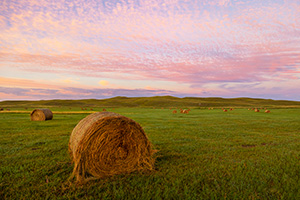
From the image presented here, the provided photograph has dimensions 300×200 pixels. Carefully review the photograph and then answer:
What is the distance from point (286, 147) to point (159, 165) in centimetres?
741

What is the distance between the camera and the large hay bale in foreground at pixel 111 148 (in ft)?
20.2

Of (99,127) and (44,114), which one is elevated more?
(99,127)

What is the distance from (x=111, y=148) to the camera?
661 cm

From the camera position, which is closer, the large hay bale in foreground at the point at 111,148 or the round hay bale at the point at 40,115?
the large hay bale in foreground at the point at 111,148

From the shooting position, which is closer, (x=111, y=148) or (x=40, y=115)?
(x=111, y=148)

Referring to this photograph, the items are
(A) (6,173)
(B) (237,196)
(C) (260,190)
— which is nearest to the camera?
(B) (237,196)

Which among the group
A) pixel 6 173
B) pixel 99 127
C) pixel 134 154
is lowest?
pixel 6 173

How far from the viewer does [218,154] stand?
8.24 metres

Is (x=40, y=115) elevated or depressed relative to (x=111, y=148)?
depressed

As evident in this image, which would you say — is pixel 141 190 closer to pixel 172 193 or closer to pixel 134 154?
pixel 172 193

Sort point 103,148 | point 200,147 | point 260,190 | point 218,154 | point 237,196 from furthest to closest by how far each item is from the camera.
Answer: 1. point 200,147
2. point 218,154
3. point 103,148
4. point 260,190
5. point 237,196

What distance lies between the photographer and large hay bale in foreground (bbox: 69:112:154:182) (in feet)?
20.2

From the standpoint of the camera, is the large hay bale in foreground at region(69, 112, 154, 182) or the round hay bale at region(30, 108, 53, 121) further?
the round hay bale at region(30, 108, 53, 121)

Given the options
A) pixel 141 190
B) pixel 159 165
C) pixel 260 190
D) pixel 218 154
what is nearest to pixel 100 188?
pixel 141 190
